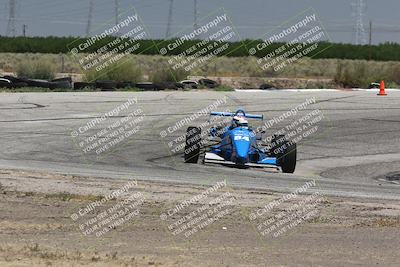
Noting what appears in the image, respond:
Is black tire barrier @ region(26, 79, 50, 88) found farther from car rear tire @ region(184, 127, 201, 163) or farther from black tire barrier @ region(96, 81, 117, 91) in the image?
car rear tire @ region(184, 127, 201, 163)

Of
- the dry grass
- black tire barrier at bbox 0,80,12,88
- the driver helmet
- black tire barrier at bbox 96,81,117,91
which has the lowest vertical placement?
the dry grass

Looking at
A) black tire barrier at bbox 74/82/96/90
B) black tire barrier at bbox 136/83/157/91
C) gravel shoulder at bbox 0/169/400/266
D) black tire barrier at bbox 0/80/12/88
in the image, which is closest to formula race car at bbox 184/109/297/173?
gravel shoulder at bbox 0/169/400/266

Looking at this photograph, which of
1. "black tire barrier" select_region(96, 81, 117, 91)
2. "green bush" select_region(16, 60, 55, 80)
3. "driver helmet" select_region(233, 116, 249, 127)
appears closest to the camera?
"driver helmet" select_region(233, 116, 249, 127)

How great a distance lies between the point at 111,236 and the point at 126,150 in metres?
10.8

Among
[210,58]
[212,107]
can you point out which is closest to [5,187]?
[212,107]

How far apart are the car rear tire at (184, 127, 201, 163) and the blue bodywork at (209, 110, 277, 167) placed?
0.64m

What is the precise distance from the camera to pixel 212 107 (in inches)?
1159

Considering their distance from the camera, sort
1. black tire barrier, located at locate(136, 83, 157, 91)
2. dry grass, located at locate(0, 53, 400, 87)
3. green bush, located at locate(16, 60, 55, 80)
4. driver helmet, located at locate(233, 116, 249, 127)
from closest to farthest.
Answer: driver helmet, located at locate(233, 116, 249, 127)
black tire barrier, located at locate(136, 83, 157, 91)
green bush, located at locate(16, 60, 55, 80)
dry grass, located at locate(0, 53, 400, 87)

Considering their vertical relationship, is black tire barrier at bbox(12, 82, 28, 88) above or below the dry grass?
above

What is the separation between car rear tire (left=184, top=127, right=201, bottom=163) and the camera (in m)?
18.7

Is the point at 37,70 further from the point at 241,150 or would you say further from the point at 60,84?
the point at 241,150

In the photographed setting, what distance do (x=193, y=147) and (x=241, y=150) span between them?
1.06 metres

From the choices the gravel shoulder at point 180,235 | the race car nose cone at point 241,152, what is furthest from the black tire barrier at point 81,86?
the gravel shoulder at point 180,235

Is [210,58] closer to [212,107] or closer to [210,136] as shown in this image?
[212,107]
